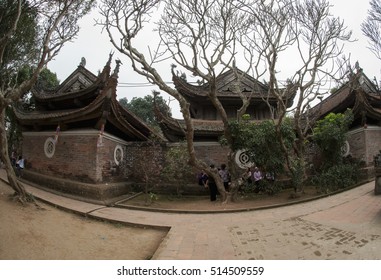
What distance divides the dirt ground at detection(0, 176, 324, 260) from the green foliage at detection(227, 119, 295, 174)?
10.2ft

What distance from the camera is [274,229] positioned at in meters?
6.42

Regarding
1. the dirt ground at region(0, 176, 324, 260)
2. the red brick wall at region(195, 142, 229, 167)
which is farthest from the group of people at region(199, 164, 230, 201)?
the dirt ground at region(0, 176, 324, 260)

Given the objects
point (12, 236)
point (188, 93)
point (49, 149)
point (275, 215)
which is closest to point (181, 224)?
point (275, 215)

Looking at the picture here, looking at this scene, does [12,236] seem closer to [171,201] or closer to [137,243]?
[137,243]

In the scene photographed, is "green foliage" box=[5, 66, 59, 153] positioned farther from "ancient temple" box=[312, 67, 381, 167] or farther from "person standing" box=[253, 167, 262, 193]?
"ancient temple" box=[312, 67, 381, 167]

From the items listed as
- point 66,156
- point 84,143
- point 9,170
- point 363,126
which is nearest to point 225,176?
point 84,143

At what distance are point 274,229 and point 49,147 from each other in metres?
10.3

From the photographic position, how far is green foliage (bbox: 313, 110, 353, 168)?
11.7 m

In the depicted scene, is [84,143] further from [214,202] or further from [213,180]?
[214,202]

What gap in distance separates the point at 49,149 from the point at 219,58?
28.6 feet

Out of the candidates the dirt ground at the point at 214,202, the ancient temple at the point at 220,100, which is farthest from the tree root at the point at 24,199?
the ancient temple at the point at 220,100

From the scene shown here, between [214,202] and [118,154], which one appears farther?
[118,154]

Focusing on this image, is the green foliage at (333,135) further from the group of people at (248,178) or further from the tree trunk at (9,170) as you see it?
the tree trunk at (9,170)

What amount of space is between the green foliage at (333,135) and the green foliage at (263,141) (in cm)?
188
